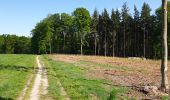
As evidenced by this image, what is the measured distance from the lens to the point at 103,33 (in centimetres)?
13738

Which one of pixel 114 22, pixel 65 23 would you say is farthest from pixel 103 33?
pixel 65 23

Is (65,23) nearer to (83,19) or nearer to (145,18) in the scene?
(83,19)

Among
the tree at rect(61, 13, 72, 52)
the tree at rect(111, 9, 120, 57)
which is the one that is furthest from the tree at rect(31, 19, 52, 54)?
the tree at rect(111, 9, 120, 57)

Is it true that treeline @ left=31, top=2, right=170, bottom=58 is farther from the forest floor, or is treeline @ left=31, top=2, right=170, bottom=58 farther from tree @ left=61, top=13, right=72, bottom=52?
the forest floor

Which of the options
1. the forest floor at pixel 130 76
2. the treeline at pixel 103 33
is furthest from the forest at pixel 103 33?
the forest floor at pixel 130 76

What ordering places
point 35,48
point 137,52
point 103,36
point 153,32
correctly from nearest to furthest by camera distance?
point 153,32 → point 137,52 → point 103,36 → point 35,48

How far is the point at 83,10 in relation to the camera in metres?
127

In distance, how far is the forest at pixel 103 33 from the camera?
392ft

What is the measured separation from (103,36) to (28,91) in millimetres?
119050

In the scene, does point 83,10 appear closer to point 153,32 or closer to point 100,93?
point 153,32

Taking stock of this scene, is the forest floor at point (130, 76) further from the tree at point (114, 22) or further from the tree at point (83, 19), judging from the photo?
the tree at point (114, 22)

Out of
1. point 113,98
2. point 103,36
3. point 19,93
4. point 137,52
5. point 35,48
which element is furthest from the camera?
point 35,48

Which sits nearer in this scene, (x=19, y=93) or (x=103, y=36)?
(x=19, y=93)

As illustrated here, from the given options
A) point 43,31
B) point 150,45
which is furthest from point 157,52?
point 43,31
